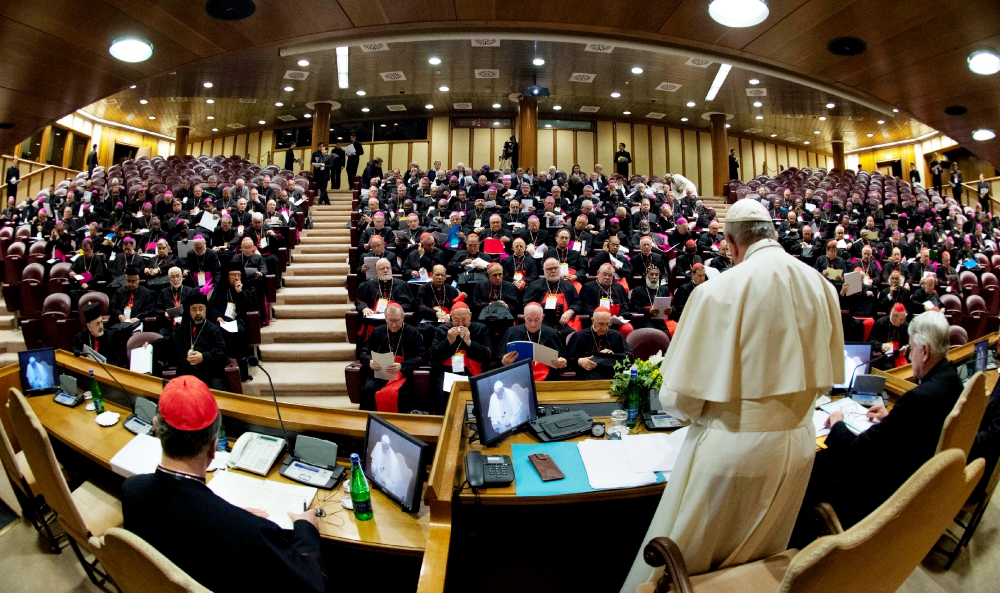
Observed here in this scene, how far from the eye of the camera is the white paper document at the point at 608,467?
1.94 meters

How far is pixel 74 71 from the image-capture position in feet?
10.9

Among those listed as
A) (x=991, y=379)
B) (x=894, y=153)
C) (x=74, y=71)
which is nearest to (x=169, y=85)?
(x=74, y=71)

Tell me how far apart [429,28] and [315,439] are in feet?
7.60

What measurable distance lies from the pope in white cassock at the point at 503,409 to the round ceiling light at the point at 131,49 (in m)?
2.81

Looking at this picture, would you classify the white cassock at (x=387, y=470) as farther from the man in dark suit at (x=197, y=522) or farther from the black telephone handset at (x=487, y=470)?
the man in dark suit at (x=197, y=522)

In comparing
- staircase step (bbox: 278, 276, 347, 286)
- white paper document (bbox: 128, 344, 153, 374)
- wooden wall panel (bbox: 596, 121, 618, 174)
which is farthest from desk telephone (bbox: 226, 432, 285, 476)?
wooden wall panel (bbox: 596, 121, 618, 174)

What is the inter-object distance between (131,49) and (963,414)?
175 inches

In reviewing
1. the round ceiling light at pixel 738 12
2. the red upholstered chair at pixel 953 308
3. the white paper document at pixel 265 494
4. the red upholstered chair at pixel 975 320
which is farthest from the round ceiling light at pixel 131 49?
the red upholstered chair at pixel 975 320

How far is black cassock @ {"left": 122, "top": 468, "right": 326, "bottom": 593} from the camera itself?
1344 mm

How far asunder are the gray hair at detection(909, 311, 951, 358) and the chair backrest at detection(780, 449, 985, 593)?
104cm

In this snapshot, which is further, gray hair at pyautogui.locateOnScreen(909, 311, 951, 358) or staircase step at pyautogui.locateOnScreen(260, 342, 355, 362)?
staircase step at pyautogui.locateOnScreen(260, 342, 355, 362)

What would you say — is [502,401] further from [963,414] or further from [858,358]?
[858,358]

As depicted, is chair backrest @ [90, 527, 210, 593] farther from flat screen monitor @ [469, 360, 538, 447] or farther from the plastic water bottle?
the plastic water bottle

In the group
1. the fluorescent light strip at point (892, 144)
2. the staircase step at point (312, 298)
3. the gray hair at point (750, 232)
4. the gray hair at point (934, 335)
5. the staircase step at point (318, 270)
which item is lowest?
the gray hair at point (934, 335)
